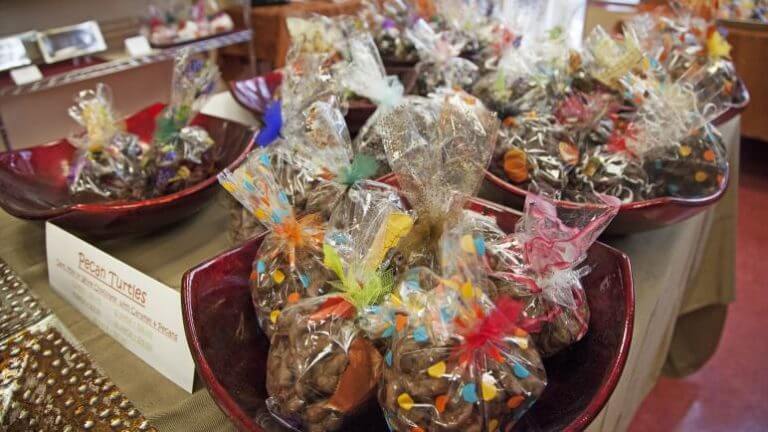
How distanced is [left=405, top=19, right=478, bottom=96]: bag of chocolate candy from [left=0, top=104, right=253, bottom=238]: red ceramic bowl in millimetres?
422

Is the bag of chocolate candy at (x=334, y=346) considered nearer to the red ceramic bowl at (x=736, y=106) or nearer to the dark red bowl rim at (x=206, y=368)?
the dark red bowl rim at (x=206, y=368)

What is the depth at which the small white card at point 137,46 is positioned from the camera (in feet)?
8.30

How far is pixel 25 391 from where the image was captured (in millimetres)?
573

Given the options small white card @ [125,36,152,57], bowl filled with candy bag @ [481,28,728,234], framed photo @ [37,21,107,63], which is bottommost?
small white card @ [125,36,152,57]

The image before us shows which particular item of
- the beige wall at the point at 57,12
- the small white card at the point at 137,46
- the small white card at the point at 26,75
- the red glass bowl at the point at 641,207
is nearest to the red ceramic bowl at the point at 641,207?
the red glass bowl at the point at 641,207

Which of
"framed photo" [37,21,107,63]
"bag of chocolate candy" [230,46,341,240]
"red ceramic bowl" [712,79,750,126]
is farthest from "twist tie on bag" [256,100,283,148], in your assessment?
"framed photo" [37,21,107,63]

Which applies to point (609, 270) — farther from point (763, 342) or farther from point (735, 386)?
point (763, 342)

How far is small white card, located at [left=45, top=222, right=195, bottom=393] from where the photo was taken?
0.61m

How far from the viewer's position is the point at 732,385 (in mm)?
1564

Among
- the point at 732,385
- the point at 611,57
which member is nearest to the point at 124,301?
the point at 611,57

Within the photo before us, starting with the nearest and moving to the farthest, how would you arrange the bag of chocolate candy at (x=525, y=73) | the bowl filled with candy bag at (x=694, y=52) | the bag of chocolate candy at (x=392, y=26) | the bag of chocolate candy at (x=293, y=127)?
the bag of chocolate candy at (x=293, y=127) → the bag of chocolate candy at (x=525, y=73) → the bowl filled with candy bag at (x=694, y=52) → the bag of chocolate candy at (x=392, y=26)

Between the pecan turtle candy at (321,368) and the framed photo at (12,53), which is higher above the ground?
the pecan turtle candy at (321,368)

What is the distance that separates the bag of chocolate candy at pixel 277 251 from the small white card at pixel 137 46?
2.26 m

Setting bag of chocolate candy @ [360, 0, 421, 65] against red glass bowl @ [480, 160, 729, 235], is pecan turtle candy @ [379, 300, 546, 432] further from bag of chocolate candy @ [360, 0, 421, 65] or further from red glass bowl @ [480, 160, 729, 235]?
bag of chocolate candy @ [360, 0, 421, 65]
